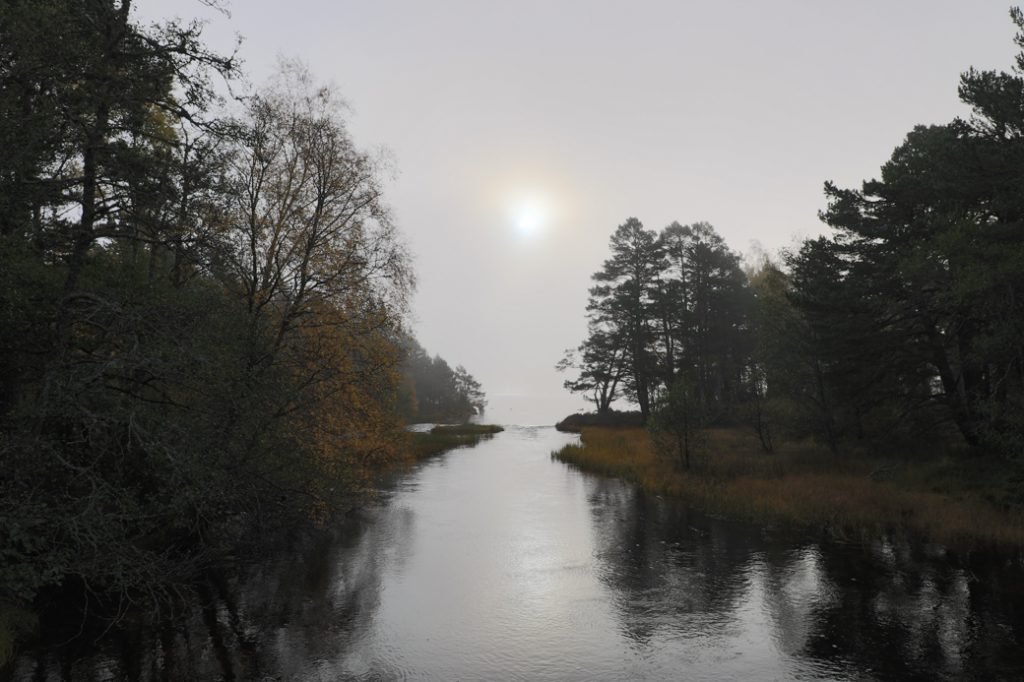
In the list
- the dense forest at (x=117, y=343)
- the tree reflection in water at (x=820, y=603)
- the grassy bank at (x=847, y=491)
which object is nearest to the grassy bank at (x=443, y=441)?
Answer: the grassy bank at (x=847, y=491)

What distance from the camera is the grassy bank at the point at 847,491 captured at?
1858 centimetres

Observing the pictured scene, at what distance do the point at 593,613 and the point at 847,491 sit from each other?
1440cm

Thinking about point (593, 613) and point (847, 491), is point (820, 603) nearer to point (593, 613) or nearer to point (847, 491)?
point (593, 613)

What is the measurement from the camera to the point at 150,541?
15.2 metres

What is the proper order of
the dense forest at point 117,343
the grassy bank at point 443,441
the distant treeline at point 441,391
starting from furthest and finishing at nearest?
1. the distant treeline at point 441,391
2. the grassy bank at point 443,441
3. the dense forest at point 117,343

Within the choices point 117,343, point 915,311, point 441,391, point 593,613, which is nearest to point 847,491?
point 915,311

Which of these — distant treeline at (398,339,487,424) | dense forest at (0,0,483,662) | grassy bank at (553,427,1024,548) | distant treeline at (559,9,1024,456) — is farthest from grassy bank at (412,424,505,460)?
distant treeline at (398,339,487,424)

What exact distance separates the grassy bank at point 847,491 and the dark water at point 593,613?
152cm

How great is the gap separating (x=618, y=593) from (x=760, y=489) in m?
12.5

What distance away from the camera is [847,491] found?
22.7 m

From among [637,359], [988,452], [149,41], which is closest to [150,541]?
[149,41]

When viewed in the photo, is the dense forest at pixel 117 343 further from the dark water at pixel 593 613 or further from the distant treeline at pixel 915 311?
the distant treeline at pixel 915 311

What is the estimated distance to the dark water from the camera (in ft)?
34.4

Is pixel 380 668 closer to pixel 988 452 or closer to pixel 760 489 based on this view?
pixel 760 489
